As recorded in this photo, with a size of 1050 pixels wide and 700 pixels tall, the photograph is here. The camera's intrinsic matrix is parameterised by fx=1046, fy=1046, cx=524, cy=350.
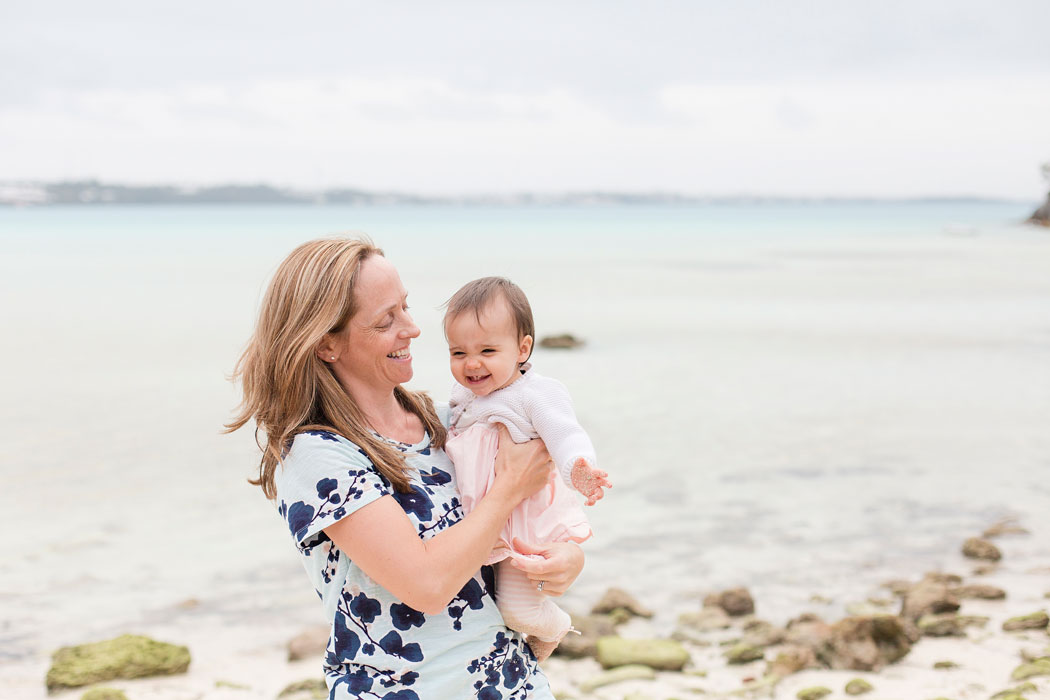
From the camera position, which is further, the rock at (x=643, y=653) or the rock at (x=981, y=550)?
the rock at (x=981, y=550)

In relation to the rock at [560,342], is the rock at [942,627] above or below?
above

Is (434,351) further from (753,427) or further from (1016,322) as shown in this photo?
(1016,322)

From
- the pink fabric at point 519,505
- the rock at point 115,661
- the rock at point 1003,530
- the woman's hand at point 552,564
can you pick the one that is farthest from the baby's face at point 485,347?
the rock at point 1003,530

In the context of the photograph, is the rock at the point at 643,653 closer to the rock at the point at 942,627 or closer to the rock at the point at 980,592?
the rock at the point at 942,627

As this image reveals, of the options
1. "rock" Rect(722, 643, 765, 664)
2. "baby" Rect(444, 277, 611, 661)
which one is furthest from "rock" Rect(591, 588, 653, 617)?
"baby" Rect(444, 277, 611, 661)

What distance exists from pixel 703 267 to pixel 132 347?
3422 centimetres

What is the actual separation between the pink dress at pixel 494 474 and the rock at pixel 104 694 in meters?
→ 3.91

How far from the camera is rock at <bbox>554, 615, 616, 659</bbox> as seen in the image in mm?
6543

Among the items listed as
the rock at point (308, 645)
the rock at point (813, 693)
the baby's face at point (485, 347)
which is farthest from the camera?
the rock at point (308, 645)

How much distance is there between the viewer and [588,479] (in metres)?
2.80

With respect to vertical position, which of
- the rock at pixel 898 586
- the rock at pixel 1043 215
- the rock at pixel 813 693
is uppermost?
the rock at pixel 1043 215

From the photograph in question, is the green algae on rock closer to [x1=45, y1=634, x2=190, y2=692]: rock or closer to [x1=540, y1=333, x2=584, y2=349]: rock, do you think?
[x1=45, y1=634, x2=190, y2=692]: rock

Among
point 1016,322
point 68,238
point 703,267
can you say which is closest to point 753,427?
point 1016,322

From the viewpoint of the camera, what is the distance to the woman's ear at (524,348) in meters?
3.13
